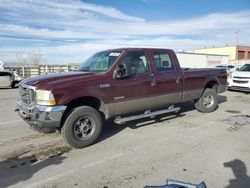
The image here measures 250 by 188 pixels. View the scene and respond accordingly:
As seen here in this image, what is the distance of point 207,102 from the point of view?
330 inches

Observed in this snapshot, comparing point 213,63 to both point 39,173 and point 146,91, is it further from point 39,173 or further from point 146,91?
point 39,173

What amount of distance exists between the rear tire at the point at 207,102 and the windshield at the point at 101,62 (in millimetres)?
3640

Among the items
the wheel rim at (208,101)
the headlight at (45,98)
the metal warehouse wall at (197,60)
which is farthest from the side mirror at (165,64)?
the metal warehouse wall at (197,60)

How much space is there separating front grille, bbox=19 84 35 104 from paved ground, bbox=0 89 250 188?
0.97 m

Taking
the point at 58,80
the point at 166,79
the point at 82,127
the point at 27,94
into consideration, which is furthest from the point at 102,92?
the point at 166,79

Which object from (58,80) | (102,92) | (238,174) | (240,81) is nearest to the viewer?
(238,174)

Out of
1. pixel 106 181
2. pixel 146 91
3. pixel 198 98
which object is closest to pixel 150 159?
pixel 106 181

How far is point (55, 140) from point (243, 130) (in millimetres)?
4593

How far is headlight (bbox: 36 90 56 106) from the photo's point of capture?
468 cm

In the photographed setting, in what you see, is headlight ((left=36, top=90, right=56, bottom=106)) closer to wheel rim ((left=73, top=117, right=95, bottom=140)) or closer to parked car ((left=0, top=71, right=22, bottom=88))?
wheel rim ((left=73, top=117, right=95, bottom=140))

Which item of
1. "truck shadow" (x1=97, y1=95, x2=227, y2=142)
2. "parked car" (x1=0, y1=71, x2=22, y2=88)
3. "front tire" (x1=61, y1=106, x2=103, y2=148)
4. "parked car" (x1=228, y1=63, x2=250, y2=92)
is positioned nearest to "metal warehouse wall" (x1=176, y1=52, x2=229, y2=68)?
"parked car" (x1=228, y1=63, x2=250, y2=92)

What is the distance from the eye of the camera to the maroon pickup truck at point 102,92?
4.81 metres

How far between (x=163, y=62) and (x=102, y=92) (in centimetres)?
224

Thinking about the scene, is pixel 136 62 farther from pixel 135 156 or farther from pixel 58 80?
pixel 135 156
